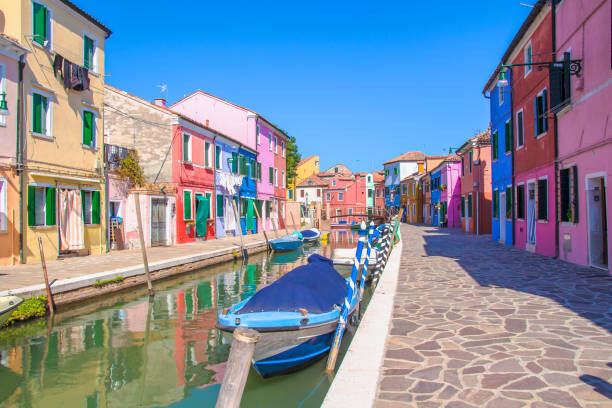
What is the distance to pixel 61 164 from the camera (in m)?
14.8

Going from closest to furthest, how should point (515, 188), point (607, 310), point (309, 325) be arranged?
point (309, 325)
point (607, 310)
point (515, 188)

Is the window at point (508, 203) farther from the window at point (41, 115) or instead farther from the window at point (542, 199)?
the window at point (41, 115)

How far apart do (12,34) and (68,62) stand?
197cm

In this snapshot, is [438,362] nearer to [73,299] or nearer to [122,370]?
[122,370]

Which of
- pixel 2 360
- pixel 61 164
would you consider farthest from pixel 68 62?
pixel 2 360

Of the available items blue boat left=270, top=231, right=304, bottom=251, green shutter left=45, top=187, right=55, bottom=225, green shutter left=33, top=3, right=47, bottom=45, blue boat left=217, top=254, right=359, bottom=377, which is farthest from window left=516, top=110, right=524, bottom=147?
green shutter left=33, top=3, right=47, bottom=45

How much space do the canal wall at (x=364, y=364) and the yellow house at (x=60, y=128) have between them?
11.2 meters

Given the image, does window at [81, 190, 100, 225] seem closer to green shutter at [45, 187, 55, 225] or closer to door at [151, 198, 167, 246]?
green shutter at [45, 187, 55, 225]

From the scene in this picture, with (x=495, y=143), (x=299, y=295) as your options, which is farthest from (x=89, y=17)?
(x=495, y=143)

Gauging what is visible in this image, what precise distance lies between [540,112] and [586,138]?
3864 millimetres

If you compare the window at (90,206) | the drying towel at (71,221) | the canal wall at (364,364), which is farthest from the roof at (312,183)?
the canal wall at (364,364)

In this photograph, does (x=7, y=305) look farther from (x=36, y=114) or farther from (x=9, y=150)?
(x=36, y=114)

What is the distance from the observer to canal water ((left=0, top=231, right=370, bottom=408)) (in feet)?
18.1

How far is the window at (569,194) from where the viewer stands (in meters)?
11.8
